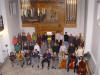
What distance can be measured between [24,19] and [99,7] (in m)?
7.50

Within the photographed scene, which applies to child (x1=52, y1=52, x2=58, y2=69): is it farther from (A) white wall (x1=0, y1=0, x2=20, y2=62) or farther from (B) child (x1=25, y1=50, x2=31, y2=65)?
(A) white wall (x1=0, y1=0, x2=20, y2=62)

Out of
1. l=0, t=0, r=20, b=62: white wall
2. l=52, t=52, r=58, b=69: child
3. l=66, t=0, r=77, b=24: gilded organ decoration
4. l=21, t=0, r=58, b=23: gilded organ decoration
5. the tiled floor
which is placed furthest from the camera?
l=21, t=0, r=58, b=23: gilded organ decoration

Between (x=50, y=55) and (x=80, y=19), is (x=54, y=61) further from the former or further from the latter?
(x=80, y=19)

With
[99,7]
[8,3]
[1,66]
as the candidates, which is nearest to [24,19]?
[8,3]

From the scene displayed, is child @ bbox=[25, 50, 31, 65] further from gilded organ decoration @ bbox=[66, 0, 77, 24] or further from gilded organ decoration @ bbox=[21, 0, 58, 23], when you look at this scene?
gilded organ decoration @ bbox=[66, 0, 77, 24]

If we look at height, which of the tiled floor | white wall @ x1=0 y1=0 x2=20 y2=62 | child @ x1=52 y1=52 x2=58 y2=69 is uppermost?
white wall @ x1=0 y1=0 x2=20 y2=62

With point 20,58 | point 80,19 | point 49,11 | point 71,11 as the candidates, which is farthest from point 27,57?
point 80,19

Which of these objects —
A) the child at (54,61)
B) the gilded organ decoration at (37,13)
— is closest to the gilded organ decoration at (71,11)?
the gilded organ decoration at (37,13)

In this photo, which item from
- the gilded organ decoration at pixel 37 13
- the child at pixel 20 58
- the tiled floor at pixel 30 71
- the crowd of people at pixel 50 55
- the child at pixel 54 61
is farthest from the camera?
the gilded organ decoration at pixel 37 13

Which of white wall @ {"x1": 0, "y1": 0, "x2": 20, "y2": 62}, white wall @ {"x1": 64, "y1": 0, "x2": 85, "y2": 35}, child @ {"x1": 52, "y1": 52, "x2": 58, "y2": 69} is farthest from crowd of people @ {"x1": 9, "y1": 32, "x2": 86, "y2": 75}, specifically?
white wall @ {"x1": 64, "y1": 0, "x2": 85, "y2": 35}

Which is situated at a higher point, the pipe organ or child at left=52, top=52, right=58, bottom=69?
the pipe organ

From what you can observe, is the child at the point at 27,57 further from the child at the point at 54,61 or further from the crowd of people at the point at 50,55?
the child at the point at 54,61

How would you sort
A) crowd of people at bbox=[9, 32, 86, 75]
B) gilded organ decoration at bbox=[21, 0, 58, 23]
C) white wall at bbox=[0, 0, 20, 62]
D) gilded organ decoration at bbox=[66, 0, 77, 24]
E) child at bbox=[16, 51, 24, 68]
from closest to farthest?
crowd of people at bbox=[9, 32, 86, 75] → child at bbox=[16, 51, 24, 68] → white wall at bbox=[0, 0, 20, 62] → gilded organ decoration at bbox=[66, 0, 77, 24] → gilded organ decoration at bbox=[21, 0, 58, 23]

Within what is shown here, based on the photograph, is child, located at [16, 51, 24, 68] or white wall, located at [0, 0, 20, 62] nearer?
child, located at [16, 51, 24, 68]
